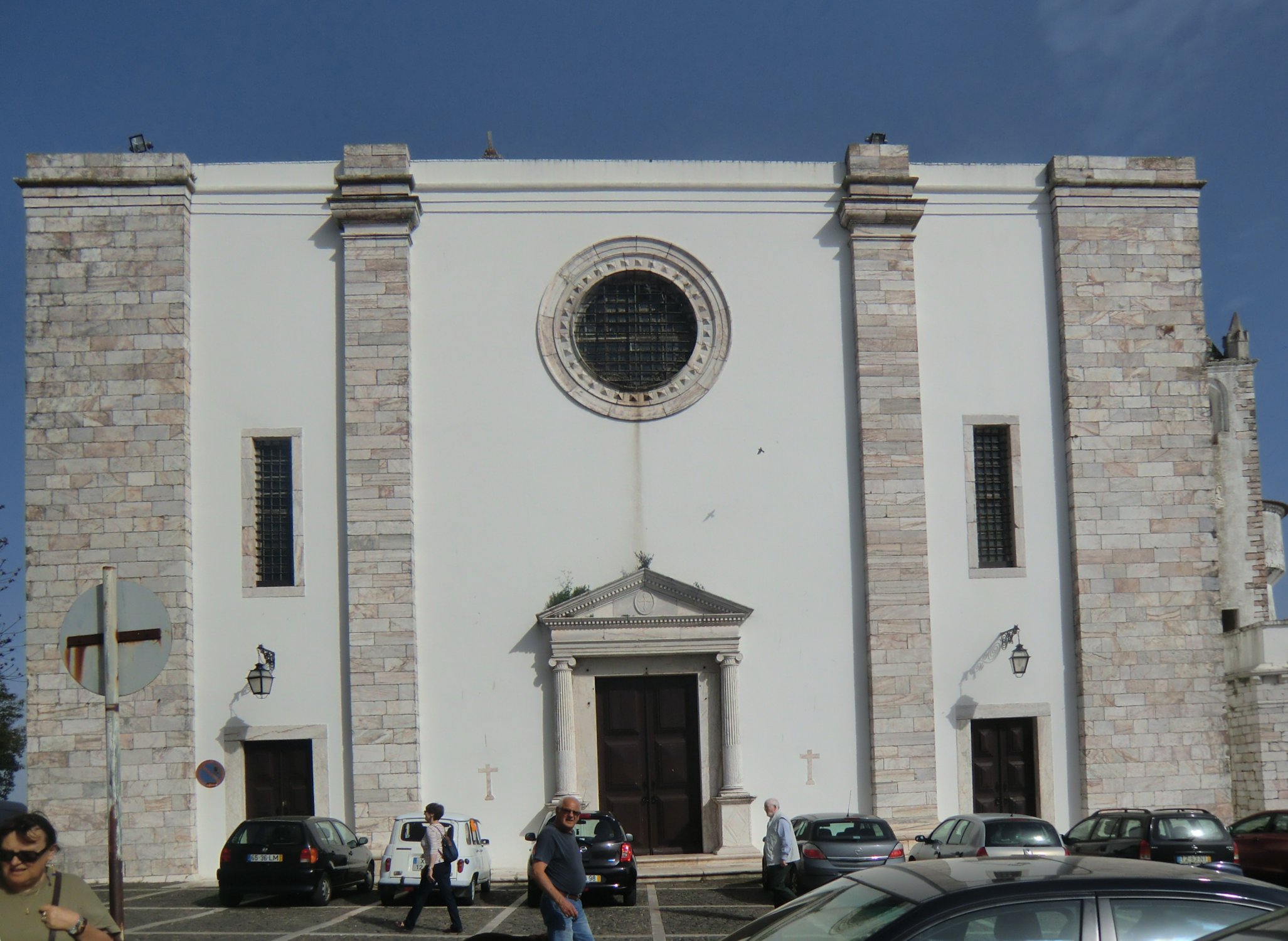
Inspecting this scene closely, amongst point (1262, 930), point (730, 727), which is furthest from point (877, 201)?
point (1262, 930)

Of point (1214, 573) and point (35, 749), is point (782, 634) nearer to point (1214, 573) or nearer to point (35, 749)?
point (1214, 573)

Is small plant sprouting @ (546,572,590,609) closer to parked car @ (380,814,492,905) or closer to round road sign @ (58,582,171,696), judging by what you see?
parked car @ (380,814,492,905)

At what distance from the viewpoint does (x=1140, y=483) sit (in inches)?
884

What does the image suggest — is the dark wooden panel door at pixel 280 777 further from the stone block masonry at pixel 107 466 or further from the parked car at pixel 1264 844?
the parked car at pixel 1264 844

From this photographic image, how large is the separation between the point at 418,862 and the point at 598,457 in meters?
7.18

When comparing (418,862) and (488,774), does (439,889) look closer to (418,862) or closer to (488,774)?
(418,862)

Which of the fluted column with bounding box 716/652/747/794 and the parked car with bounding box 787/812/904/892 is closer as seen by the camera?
the parked car with bounding box 787/812/904/892

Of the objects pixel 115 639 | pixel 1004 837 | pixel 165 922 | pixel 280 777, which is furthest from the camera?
pixel 280 777

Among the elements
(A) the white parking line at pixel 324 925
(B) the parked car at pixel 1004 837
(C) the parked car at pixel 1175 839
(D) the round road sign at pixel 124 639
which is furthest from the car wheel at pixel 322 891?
(D) the round road sign at pixel 124 639

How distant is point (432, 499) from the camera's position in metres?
21.8

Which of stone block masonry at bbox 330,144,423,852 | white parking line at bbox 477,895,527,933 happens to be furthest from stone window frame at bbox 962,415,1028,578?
stone block masonry at bbox 330,144,423,852

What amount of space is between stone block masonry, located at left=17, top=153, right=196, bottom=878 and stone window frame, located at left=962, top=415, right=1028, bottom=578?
12226 millimetres

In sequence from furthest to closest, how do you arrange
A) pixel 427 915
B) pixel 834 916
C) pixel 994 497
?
pixel 994 497
pixel 427 915
pixel 834 916

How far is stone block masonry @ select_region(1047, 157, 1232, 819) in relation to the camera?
71.6 feet
